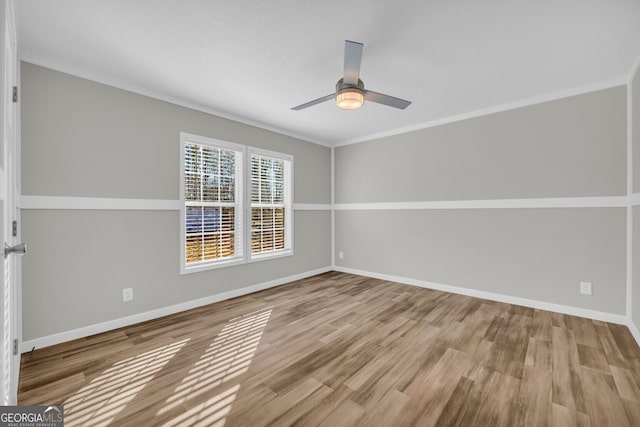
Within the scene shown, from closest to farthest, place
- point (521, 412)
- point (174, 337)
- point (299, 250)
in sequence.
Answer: point (521, 412)
point (174, 337)
point (299, 250)

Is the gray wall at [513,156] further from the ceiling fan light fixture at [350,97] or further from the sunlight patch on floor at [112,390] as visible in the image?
the sunlight patch on floor at [112,390]

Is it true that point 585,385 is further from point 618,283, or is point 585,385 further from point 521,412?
point 618,283

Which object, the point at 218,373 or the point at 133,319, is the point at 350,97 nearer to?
the point at 218,373

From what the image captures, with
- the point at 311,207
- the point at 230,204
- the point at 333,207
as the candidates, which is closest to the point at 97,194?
the point at 230,204

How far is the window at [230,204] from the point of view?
350cm

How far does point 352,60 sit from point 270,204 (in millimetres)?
2822

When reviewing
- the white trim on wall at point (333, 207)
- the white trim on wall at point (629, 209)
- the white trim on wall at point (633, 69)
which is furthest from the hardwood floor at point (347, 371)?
the white trim on wall at point (633, 69)

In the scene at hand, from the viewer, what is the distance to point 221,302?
369 cm

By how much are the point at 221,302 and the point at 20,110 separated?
2.81 metres

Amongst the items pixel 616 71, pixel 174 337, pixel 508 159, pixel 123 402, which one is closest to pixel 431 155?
pixel 508 159

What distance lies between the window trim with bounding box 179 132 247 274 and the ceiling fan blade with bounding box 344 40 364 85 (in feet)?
7.14

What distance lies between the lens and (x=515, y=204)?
3.55 m

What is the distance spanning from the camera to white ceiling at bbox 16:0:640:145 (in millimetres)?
1921

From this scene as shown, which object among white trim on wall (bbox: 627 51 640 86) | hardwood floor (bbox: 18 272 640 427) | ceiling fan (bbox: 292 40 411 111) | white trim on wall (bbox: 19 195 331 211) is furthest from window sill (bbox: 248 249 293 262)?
white trim on wall (bbox: 627 51 640 86)
